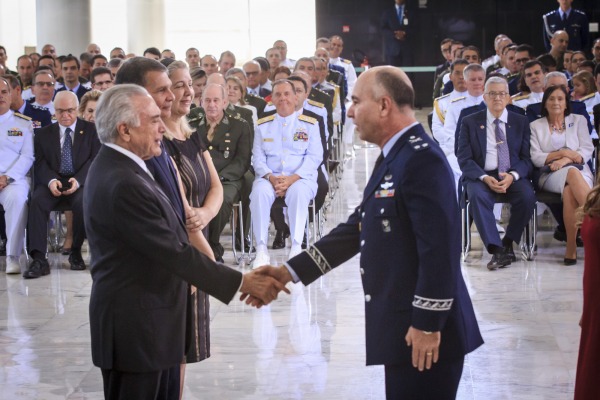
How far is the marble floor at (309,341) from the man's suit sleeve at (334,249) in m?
1.31

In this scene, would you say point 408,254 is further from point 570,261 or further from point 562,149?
point 562,149

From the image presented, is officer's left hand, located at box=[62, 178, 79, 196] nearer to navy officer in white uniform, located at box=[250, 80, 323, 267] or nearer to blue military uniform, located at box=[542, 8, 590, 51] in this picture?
navy officer in white uniform, located at box=[250, 80, 323, 267]

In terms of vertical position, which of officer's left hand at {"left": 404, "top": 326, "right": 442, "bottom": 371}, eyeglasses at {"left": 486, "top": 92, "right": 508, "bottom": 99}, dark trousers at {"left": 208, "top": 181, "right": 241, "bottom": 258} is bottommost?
dark trousers at {"left": 208, "top": 181, "right": 241, "bottom": 258}

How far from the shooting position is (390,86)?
323cm

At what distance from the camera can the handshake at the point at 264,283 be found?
3799 mm

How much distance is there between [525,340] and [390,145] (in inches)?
109

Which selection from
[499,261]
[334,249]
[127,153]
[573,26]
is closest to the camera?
[127,153]

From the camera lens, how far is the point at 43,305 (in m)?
6.71

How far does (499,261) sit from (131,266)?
4686 millimetres

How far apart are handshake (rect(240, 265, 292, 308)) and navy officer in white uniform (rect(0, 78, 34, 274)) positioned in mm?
4255

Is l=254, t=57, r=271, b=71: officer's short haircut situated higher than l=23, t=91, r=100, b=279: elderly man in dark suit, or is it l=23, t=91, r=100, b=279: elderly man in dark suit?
l=254, t=57, r=271, b=71: officer's short haircut

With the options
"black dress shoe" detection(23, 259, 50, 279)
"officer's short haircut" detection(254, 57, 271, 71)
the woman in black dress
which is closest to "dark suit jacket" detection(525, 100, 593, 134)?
"black dress shoe" detection(23, 259, 50, 279)

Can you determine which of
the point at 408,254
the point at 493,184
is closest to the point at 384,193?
the point at 408,254

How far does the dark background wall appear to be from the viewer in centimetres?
2042
